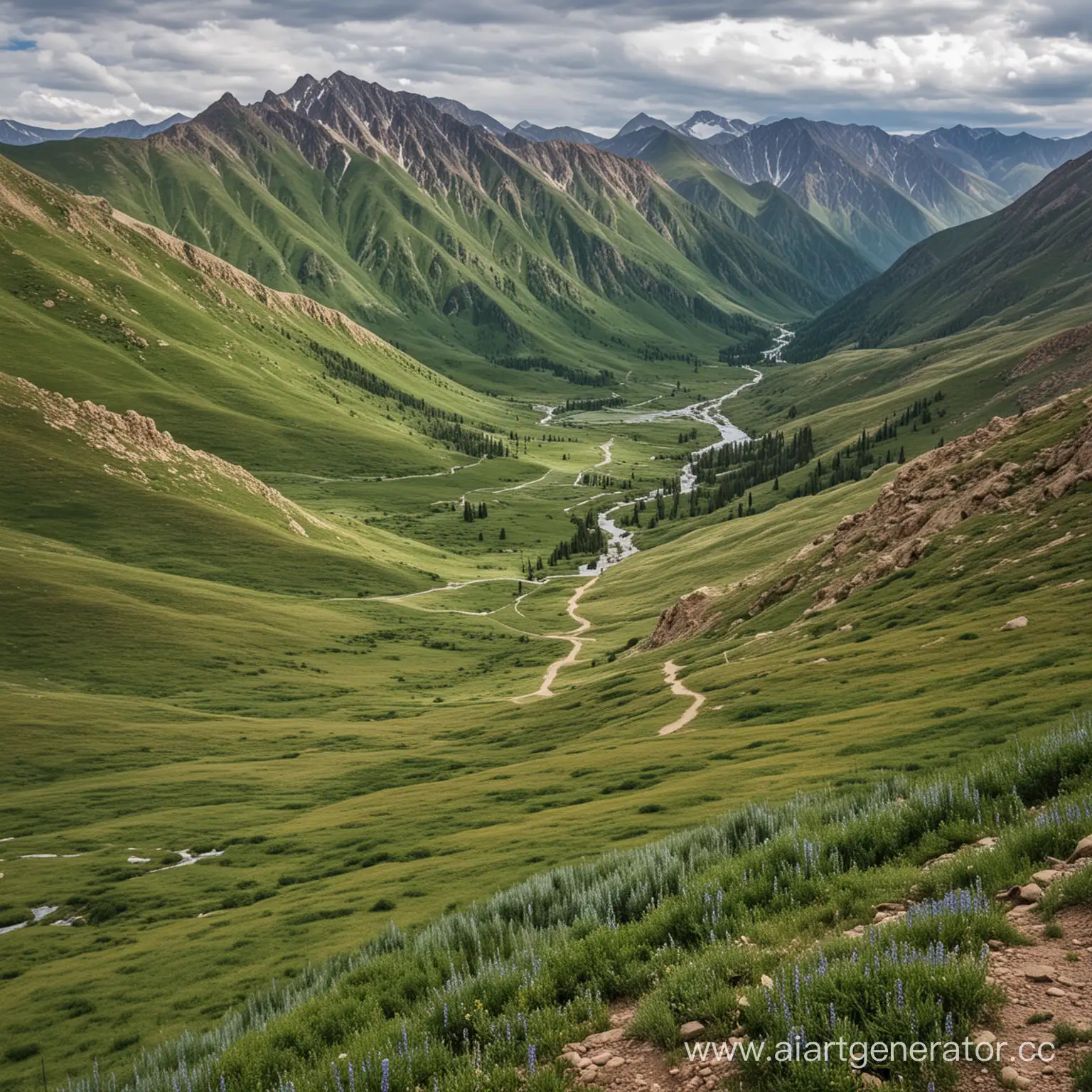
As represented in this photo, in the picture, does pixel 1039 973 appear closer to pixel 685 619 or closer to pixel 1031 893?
pixel 1031 893

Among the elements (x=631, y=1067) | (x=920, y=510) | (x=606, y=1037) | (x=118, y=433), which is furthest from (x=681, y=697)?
(x=118, y=433)

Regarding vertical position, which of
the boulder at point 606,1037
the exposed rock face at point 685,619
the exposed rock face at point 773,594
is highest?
the exposed rock face at point 685,619

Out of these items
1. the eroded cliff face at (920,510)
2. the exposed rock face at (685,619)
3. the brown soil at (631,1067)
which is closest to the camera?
the brown soil at (631,1067)

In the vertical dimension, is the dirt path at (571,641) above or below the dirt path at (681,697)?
above

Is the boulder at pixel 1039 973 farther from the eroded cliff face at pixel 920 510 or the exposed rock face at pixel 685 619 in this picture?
the exposed rock face at pixel 685 619

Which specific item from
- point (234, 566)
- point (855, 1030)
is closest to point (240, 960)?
point (855, 1030)

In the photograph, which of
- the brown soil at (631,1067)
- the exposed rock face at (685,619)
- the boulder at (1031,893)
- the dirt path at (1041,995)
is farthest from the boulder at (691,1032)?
the exposed rock face at (685,619)

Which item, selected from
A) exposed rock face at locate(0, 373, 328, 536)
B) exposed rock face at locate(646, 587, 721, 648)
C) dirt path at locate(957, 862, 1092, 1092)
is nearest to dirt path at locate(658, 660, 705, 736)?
exposed rock face at locate(646, 587, 721, 648)
